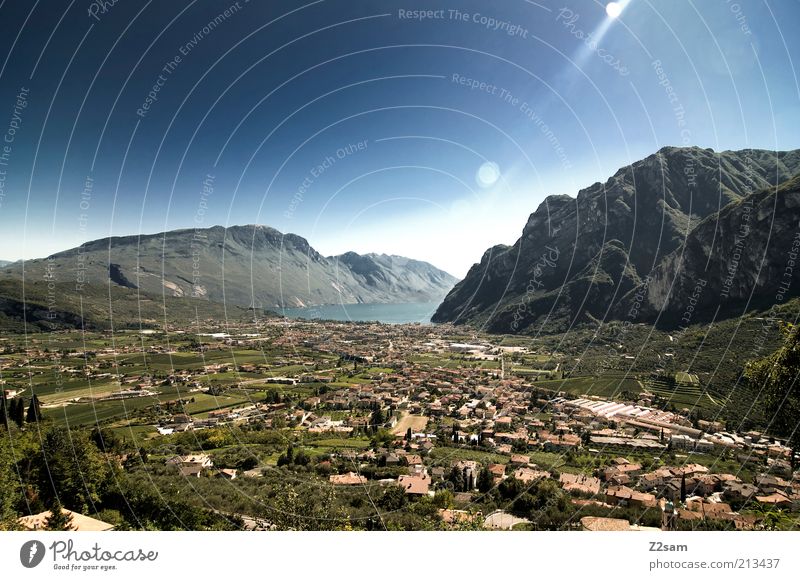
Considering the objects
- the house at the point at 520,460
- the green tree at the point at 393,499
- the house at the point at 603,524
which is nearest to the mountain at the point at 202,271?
the house at the point at 520,460

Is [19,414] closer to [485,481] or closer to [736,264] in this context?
[485,481]

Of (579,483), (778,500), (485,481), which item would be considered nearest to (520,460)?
(579,483)

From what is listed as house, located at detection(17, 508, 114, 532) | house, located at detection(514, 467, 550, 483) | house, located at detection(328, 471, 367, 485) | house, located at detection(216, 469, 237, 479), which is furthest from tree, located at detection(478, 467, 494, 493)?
house, located at detection(17, 508, 114, 532)

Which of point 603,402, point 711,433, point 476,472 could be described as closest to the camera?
point 476,472
